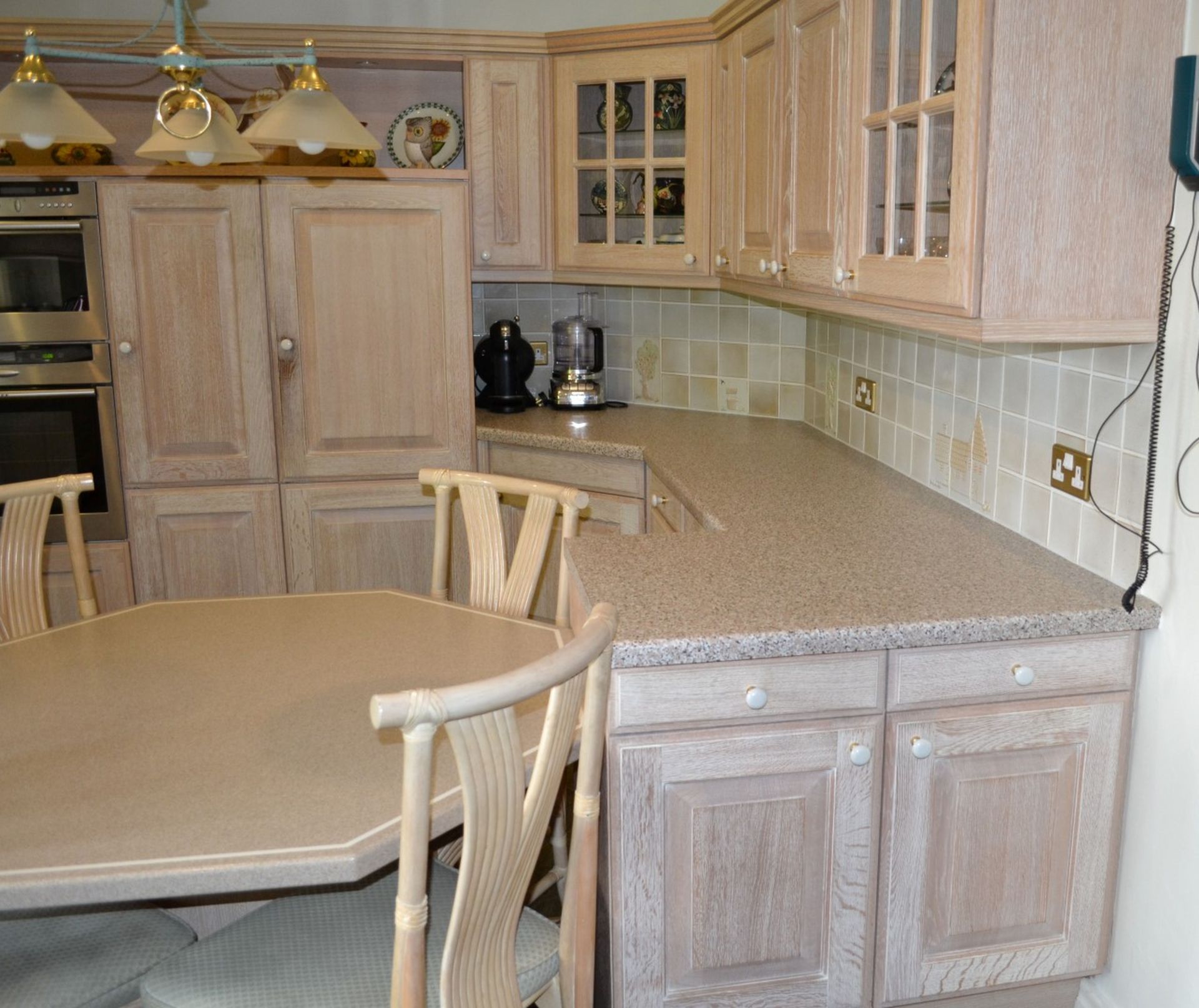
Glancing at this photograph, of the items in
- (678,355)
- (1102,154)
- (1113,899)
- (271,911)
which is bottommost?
(1113,899)

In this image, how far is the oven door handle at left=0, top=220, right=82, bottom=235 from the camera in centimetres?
314

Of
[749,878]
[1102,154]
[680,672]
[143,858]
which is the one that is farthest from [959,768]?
[143,858]

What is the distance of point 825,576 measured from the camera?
196cm

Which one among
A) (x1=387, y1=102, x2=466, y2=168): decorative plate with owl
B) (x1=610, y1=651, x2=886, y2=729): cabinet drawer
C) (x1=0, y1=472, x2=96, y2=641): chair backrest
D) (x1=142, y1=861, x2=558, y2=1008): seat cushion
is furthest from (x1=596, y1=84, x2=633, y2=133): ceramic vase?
(x1=142, y1=861, x2=558, y2=1008): seat cushion

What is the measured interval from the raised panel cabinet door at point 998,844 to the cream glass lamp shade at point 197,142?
140cm

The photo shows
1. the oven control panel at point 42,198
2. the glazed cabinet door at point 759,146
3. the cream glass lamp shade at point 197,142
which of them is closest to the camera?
the cream glass lamp shade at point 197,142

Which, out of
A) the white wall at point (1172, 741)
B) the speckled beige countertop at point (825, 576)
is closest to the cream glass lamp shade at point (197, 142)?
the speckled beige countertop at point (825, 576)

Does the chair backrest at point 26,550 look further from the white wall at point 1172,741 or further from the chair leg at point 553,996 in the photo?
the white wall at point 1172,741

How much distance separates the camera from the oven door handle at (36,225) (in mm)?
3141

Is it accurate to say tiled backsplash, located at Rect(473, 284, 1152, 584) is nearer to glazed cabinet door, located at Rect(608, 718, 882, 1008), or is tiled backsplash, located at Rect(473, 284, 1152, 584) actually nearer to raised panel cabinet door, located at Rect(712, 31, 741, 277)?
raised panel cabinet door, located at Rect(712, 31, 741, 277)

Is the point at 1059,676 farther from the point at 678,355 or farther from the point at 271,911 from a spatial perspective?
the point at 678,355

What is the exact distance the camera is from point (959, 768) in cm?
181

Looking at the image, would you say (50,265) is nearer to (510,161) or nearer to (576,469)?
(510,161)

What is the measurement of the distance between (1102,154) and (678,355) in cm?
217
